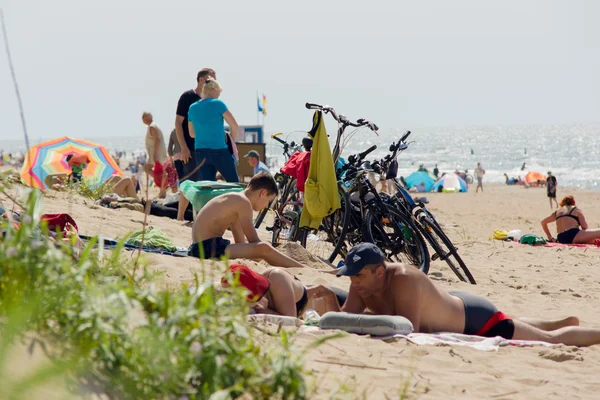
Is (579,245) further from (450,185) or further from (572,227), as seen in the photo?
(450,185)

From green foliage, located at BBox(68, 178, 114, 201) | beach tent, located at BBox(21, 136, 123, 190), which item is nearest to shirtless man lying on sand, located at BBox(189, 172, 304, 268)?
green foliage, located at BBox(68, 178, 114, 201)

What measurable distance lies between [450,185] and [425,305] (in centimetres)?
3191

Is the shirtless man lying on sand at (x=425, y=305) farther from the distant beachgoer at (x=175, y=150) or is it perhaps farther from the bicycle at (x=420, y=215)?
the distant beachgoer at (x=175, y=150)

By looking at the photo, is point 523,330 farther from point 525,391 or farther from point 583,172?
point 583,172

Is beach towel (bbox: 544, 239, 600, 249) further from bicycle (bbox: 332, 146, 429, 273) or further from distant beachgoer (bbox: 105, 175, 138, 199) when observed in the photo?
distant beachgoer (bbox: 105, 175, 138, 199)

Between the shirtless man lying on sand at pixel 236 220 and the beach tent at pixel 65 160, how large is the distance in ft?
20.8

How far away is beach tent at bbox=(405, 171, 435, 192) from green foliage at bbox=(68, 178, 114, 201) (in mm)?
26765

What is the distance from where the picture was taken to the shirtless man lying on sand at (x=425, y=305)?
487cm

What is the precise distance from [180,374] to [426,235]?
5.10 meters

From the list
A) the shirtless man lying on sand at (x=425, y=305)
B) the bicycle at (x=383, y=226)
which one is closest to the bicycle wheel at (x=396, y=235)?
the bicycle at (x=383, y=226)

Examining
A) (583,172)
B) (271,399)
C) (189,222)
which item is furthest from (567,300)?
(583,172)

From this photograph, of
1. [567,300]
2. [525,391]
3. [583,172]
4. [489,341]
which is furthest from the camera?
[583,172]

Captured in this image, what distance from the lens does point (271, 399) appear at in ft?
8.95

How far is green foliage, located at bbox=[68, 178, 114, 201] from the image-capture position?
10727mm
